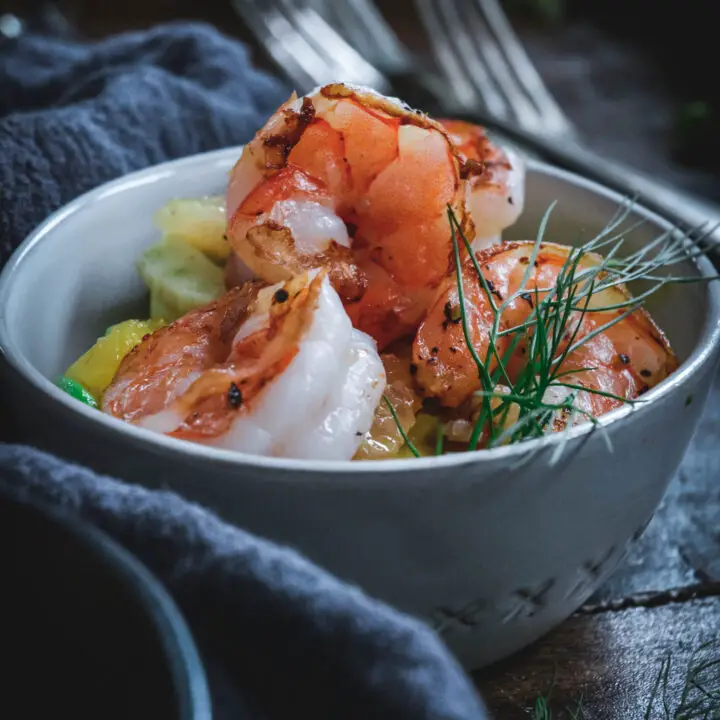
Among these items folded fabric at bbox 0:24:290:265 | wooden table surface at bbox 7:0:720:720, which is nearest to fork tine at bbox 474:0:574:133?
folded fabric at bbox 0:24:290:265

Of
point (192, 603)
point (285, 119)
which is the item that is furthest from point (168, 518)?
point (285, 119)

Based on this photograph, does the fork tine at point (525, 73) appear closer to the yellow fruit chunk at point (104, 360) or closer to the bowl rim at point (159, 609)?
the yellow fruit chunk at point (104, 360)

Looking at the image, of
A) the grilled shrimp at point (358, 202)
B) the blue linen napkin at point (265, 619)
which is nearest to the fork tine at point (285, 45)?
the grilled shrimp at point (358, 202)

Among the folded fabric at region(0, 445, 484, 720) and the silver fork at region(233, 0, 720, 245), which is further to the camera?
the silver fork at region(233, 0, 720, 245)

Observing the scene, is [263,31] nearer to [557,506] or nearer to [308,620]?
[557,506]

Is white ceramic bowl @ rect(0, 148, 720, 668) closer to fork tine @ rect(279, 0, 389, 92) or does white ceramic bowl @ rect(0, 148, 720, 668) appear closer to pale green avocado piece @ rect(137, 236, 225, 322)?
pale green avocado piece @ rect(137, 236, 225, 322)

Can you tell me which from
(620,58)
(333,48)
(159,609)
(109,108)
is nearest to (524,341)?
(159,609)

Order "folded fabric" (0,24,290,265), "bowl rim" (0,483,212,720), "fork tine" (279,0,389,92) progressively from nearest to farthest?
"bowl rim" (0,483,212,720) < "folded fabric" (0,24,290,265) < "fork tine" (279,0,389,92)

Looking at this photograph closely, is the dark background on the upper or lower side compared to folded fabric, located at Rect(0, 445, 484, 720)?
lower
